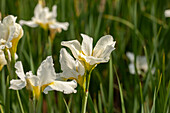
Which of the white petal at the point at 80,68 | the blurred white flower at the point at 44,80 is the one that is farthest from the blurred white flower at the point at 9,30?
the white petal at the point at 80,68

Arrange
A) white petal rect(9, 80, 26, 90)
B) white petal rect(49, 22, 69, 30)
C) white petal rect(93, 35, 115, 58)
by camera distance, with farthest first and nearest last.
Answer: white petal rect(49, 22, 69, 30), white petal rect(93, 35, 115, 58), white petal rect(9, 80, 26, 90)

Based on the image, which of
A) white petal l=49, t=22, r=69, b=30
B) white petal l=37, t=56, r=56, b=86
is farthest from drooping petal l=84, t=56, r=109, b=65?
white petal l=49, t=22, r=69, b=30

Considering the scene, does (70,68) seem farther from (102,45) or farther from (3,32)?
(3,32)

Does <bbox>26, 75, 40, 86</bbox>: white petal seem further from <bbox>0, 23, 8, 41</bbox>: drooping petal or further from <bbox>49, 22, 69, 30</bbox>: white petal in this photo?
<bbox>49, 22, 69, 30</bbox>: white petal

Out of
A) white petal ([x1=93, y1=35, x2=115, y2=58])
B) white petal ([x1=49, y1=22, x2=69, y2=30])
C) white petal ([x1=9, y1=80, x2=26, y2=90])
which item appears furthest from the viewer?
white petal ([x1=49, y1=22, x2=69, y2=30])

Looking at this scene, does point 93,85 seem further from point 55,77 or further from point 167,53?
point 55,77

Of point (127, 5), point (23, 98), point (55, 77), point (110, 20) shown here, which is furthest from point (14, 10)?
point (55, 77)

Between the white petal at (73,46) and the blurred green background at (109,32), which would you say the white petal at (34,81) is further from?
the blurred green background at (109,32)

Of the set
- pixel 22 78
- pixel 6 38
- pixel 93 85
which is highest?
pixel 6 38

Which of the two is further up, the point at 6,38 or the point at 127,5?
the point at 127,5

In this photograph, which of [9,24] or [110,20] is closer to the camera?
[9,24]
